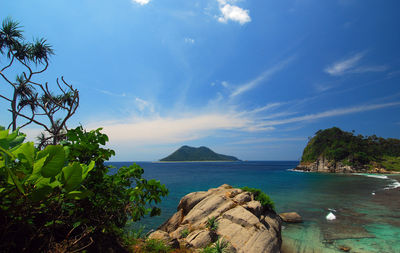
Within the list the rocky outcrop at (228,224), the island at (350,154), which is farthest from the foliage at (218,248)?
the island at (350,154)

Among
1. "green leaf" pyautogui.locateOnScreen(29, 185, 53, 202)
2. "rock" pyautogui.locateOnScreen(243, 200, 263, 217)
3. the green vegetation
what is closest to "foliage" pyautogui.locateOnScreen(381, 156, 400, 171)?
the green vegetation

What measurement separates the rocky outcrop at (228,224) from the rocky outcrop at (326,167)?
366ft

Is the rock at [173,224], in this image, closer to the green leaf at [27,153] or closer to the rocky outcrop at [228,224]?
the rocky outcrop at [228,224]

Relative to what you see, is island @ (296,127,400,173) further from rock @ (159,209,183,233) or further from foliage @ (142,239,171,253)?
foliage @ (142,239,171,253)

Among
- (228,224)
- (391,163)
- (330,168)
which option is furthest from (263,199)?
(391,163)

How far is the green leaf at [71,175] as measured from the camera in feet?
3.17

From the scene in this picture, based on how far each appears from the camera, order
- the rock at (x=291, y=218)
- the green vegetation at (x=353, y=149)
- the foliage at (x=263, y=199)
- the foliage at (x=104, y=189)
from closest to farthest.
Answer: the foliage at (x=104, y=189) → the foliage at (x=263, y=199) → the rock at (x=291, y=218) → the green vegetation at (x=353, y=149)

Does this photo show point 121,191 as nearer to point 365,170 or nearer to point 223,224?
point 223,224

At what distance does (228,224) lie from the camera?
380 inches

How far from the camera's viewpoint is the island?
297 ft

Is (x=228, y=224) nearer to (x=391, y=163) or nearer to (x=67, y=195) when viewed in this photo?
(x=67, y=195)

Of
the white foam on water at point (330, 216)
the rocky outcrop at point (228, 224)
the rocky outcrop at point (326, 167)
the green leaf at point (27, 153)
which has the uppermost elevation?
the green leaf at point (27, 153)

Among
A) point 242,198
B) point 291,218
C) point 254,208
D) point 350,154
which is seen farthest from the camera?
point 350,154

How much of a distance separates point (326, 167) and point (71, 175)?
130 meters
